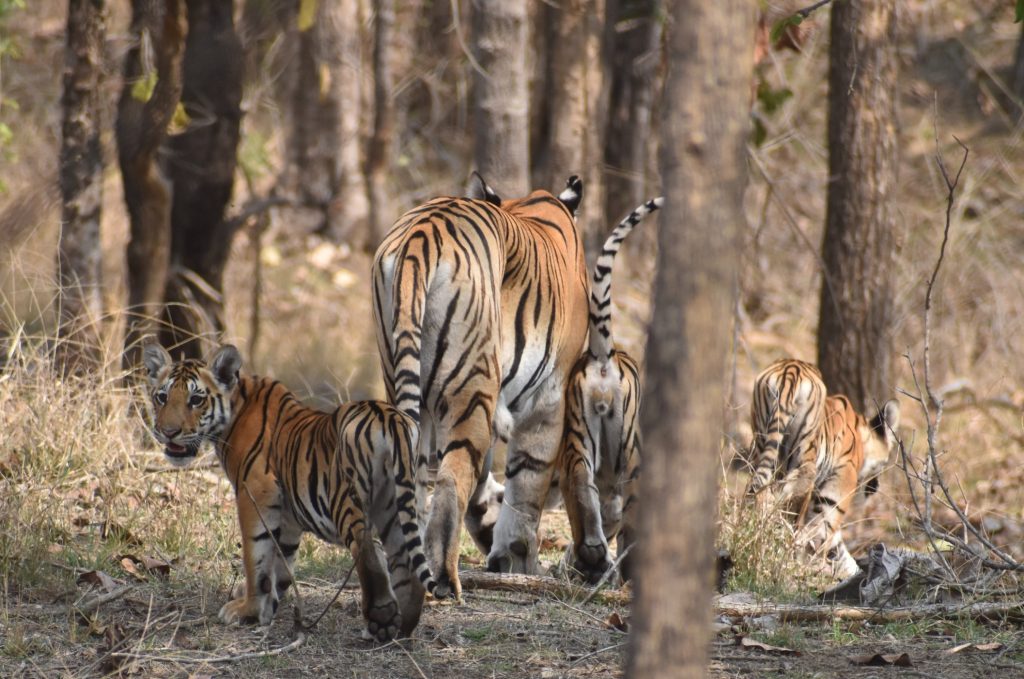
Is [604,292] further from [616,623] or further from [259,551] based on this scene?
[259,551]

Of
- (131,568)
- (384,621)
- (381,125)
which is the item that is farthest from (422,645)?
(381,125)

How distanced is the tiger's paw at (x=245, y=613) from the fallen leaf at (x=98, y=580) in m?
0.62

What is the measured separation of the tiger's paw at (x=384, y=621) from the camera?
4.71 m

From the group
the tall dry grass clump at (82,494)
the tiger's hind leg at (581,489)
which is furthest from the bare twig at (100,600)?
the tiger's hind leg at (581,489)

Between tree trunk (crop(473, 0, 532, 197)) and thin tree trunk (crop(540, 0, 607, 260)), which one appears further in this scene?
thin tree trunk (crop(540, 0, 607, 260))

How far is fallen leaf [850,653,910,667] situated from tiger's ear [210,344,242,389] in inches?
105

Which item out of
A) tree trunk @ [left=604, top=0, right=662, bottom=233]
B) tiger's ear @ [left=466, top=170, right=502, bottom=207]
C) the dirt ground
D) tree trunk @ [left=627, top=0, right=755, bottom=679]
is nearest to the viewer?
tree trunk @ [left=627, top=0, right=755, bottom=679]

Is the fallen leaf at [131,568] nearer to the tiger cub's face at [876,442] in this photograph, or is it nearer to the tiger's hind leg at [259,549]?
the tiger's hind leg at [259,549]

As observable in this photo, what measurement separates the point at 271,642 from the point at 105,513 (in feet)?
5.60

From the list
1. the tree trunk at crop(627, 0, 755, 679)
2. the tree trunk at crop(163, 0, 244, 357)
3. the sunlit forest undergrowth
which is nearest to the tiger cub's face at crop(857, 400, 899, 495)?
the sunlit forest undergrowth

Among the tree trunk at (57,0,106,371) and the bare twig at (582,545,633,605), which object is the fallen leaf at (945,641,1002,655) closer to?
the bare twig at (582,545,633,605)

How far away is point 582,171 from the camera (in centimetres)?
1043

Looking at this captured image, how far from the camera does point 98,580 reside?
5469mm

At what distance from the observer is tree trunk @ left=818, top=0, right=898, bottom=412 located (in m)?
8.85
